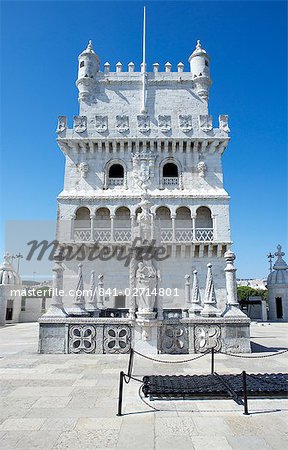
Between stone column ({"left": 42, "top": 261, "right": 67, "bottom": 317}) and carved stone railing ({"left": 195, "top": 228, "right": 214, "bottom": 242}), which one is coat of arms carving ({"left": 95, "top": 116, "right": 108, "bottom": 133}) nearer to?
carved stone railing ({"left": 195, "top": 228, "right": 214, "bottom": 242})

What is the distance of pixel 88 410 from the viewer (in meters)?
5.95

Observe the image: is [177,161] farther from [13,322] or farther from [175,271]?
[13,322]

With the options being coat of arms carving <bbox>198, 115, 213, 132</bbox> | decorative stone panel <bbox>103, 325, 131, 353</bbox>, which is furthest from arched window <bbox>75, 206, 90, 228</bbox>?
decorative stone panel <bbox>103, 325, 131, 353</bbox>

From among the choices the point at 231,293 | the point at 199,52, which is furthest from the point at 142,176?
the point at 231,293

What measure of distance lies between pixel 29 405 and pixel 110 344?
235 inches

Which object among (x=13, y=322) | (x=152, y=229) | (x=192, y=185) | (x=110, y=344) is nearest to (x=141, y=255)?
(x=152, y=229)

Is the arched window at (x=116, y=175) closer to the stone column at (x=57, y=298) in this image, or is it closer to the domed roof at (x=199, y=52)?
the domed roof at (x=199, y=52)

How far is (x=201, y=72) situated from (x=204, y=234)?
1524cm

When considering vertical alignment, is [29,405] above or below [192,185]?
below

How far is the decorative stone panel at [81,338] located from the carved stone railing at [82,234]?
17.0 meters

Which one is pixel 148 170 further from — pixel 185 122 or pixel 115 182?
pixel 185 122

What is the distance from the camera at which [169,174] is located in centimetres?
3144

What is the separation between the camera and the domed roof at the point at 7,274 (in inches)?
1156

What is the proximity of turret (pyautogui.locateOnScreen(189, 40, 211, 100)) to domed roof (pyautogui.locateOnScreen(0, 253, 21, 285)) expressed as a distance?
23615mm
